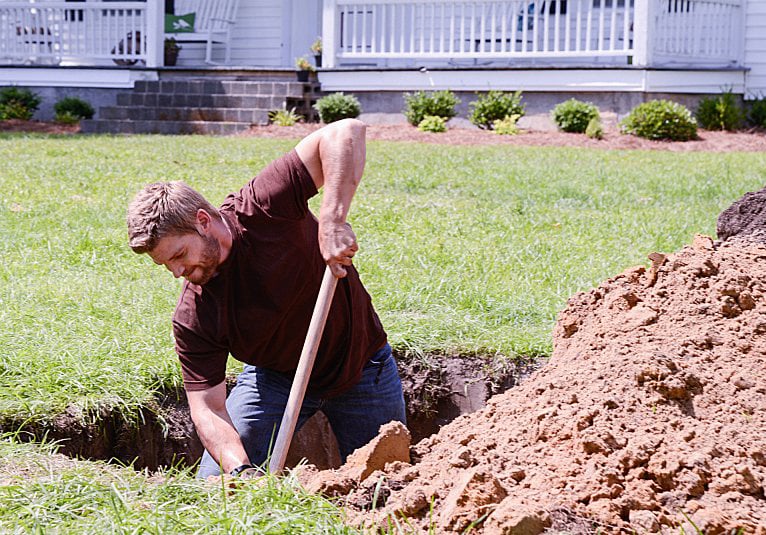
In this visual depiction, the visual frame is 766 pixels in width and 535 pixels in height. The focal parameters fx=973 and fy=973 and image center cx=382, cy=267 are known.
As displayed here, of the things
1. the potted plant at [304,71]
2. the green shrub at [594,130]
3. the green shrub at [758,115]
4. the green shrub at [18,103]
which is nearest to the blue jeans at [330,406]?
the green shrub at [594,130]

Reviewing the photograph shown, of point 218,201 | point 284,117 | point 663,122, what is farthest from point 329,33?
point 218,201

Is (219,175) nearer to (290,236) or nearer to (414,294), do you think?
(414,294)

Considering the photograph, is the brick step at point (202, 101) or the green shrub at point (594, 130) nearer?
the green shrub at point (594, 130)

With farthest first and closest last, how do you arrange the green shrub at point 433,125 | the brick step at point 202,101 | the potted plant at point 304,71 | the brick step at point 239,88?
the potted plant at point 304,71
the brick step at point 239,88
the brick step at point 202,101
the green shrub at point 433,125

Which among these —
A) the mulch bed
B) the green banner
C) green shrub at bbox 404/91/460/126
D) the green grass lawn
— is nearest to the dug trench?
the green grass lawn

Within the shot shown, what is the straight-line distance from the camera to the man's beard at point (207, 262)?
3.45 meters

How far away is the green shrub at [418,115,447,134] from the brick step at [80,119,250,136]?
3.07 m

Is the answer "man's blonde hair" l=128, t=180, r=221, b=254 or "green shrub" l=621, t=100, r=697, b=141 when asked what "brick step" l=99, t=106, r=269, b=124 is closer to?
"green shrub" l=621, t=100, r=697, b=141

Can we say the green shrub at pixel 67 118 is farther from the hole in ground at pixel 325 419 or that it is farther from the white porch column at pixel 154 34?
the hole in ground at pixel 325 419

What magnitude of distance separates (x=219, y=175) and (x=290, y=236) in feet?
21.9

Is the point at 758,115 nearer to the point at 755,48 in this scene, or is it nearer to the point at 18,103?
the point at 755,48

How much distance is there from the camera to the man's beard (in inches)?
136

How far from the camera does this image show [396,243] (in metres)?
7.18

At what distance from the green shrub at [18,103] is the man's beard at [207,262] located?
16.8 meters
